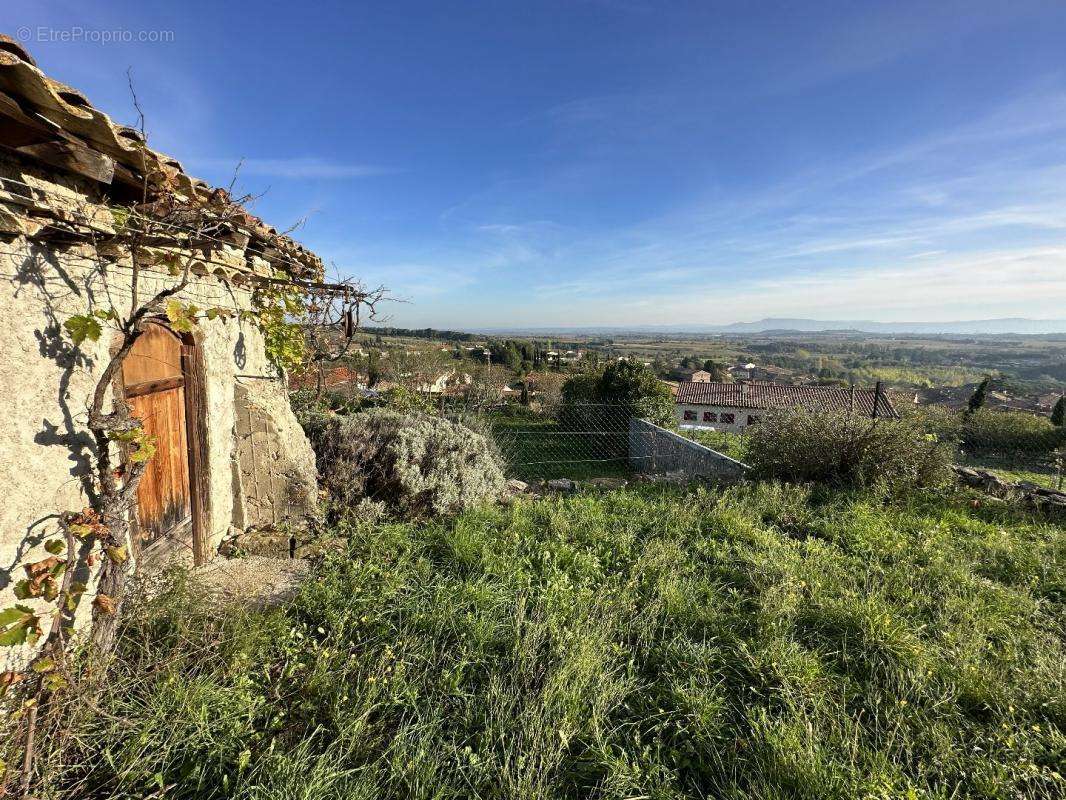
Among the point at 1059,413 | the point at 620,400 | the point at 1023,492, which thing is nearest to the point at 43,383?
the point at 1023,492

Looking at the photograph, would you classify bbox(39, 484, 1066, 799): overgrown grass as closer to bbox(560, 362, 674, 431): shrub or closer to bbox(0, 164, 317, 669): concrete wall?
bbox(0, 164, 317, 669): concrete wall

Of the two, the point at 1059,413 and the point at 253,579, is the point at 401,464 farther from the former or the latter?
the point at 1059,413

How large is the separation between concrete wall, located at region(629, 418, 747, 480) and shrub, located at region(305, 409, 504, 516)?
4.35 m

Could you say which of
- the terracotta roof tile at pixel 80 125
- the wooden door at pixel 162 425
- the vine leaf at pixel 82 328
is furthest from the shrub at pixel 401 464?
the terracotta roof tile at pixel 80 125

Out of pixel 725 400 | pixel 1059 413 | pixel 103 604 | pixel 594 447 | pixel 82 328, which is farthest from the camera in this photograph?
pixel 725 400

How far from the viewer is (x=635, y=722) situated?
2400 mm

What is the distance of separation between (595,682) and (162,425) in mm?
3642

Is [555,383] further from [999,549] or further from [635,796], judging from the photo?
[635,796]

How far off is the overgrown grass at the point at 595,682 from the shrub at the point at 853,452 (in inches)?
77.5

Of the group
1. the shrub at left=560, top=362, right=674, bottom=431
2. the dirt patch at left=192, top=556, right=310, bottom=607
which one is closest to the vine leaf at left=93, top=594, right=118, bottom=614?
the dirt patch at left=192, top=556, right=310, bottom=607

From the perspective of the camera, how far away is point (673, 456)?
10219 millimetres

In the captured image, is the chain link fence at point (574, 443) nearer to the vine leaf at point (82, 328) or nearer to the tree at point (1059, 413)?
the vine leaf at point (82, 328)

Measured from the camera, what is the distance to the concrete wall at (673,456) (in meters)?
7.88

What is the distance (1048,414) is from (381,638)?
36.4 meters
